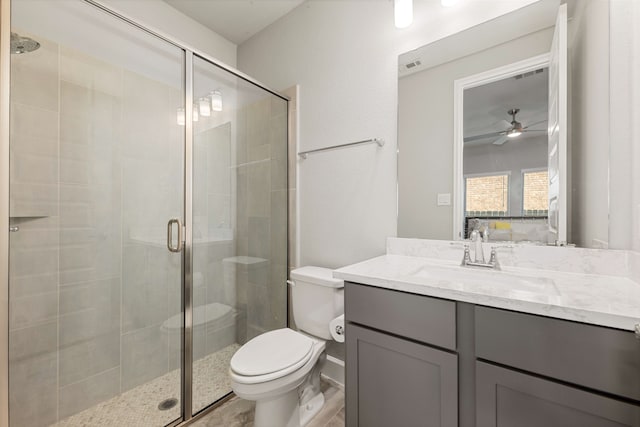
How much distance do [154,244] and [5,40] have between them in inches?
38.6

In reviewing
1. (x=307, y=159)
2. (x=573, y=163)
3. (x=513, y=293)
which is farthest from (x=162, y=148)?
(x=573, y=163)

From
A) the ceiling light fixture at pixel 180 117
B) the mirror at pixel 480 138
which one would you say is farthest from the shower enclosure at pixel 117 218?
the mirror at pixel 480 138

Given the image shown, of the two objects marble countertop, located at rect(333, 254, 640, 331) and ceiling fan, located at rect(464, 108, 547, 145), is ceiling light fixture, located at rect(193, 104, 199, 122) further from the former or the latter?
ceiling fan, located at rect(464, 108, 547, 145)

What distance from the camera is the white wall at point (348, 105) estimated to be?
61.2 inches

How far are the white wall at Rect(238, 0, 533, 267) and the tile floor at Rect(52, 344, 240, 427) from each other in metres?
0.90

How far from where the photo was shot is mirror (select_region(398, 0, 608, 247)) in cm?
115

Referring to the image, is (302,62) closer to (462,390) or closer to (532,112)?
(532,112)

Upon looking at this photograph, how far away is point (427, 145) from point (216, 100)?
129 centimetres

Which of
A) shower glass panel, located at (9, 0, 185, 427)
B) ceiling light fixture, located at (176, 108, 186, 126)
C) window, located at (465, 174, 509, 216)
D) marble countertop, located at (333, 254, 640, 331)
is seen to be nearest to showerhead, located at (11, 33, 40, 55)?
shower glass panel, located at (9, 0, 185, 427)

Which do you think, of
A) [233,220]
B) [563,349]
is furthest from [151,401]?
[563,349]

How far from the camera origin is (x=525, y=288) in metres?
1.00

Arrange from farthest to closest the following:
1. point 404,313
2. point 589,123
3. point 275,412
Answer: point 275,412
point 589,123
point 404,313

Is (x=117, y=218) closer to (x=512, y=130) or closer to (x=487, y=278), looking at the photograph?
(x=487, y=278)

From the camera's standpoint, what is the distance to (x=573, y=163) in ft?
3.64
